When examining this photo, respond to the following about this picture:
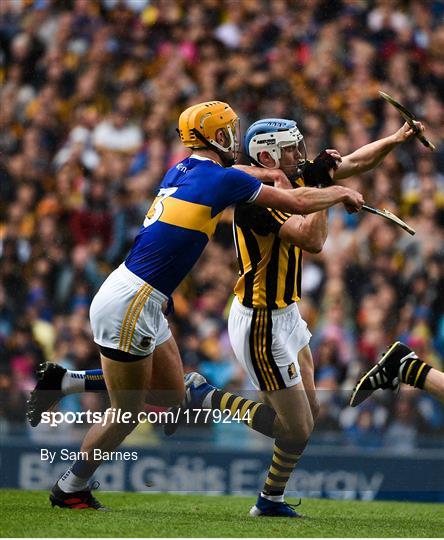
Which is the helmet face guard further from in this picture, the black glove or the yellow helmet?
the black glove

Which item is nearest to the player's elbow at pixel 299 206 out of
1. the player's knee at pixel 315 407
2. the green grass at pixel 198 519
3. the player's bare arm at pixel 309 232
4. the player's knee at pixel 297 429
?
the player's bare arm at pixel 309 232

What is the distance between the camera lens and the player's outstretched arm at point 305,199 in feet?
21.0

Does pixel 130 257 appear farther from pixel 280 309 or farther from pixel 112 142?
pixel 112 142

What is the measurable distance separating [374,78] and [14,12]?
4.08 metres

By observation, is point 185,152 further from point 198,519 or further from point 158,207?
point 198,519

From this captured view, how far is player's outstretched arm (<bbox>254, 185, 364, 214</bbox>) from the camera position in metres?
6.41

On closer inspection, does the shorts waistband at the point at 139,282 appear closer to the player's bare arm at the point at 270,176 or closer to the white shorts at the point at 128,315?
the white shorts at the point at 128,315

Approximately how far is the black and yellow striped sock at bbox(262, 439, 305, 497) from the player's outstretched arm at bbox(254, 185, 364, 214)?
1.47m

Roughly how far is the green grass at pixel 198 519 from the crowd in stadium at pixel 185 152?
2443mm

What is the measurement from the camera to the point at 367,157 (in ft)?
24.3

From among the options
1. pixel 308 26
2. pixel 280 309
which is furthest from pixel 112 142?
pixel 280 309

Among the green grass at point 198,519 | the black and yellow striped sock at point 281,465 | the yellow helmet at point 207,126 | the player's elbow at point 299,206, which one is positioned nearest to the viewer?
the green grass at point 198,519

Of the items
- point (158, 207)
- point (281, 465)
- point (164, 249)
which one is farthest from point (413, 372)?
point (158, 207)

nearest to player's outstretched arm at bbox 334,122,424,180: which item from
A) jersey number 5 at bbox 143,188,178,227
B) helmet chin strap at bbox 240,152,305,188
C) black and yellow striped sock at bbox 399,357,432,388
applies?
helmet chin strap at bbox 240,152,305,188
